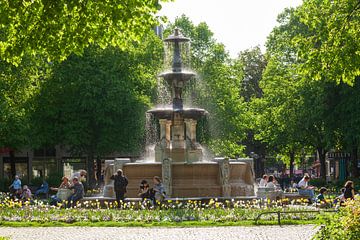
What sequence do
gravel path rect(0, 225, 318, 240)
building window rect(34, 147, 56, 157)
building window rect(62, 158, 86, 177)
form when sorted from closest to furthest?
gravel path rect(0, 225, 318, 240) → building window rect(34, 147, 56, 157) → building window rect(62, 158, 86, 177)

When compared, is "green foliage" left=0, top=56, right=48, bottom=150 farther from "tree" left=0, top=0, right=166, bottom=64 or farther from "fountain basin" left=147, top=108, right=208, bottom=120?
"tree" left=0, top=0, right=166, bottom=64

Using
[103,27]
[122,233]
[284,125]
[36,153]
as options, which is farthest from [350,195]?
[36,153]

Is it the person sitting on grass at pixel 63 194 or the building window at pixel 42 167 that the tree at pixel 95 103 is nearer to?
the building window at pixel 42 167

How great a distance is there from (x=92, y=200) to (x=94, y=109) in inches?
976

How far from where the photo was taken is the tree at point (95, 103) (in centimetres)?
5375

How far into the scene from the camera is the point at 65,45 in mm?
16531

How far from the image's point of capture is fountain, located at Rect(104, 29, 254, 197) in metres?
30.1

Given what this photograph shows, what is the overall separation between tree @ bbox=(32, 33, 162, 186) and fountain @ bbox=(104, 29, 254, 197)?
19161 millimetres

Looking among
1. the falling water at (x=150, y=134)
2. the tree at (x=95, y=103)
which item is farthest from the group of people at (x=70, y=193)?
the tree at (x=95, y=103)

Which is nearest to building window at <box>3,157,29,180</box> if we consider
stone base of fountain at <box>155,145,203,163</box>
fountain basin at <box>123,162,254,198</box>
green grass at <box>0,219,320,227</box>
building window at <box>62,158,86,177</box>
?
building window at <box>62,158,86,177</box>

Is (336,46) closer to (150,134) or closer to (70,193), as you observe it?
(70,193)

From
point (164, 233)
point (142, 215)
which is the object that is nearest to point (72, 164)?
point (142, 215)

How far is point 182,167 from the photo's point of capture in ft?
100.0

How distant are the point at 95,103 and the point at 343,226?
43.4 meters
